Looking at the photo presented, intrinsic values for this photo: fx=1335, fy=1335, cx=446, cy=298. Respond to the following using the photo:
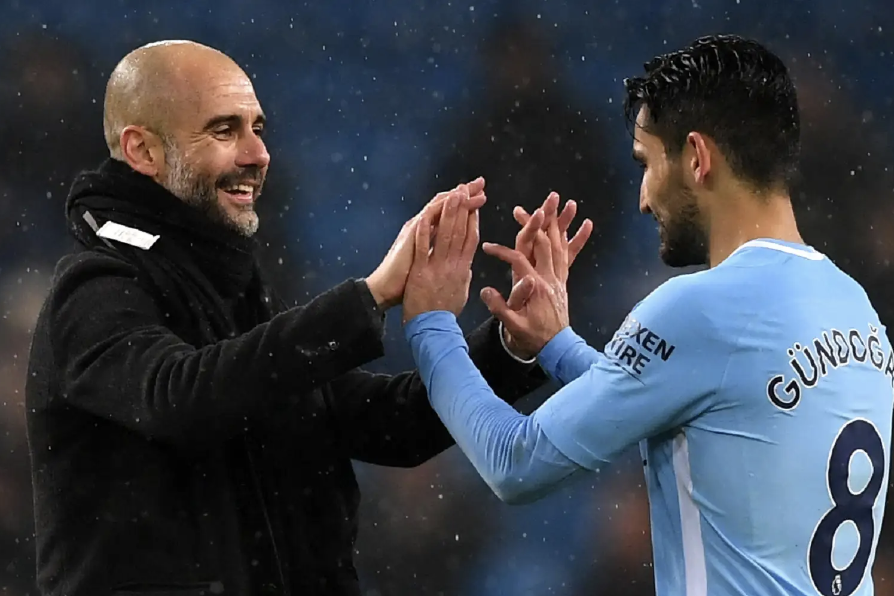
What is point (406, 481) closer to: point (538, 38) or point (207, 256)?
point (538, 38)

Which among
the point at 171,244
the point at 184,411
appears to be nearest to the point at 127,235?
the point at 171,244

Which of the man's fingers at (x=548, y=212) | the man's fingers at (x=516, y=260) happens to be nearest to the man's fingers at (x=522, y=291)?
the man's fingers at (x=516, y=260)

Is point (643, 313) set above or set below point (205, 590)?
above

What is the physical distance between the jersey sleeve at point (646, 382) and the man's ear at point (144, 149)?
717 mm

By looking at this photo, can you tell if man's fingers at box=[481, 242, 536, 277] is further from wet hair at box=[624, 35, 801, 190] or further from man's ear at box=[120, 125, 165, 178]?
man's ear at box=[120, 125, 165, 178]

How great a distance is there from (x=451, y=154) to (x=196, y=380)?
6.33 ft

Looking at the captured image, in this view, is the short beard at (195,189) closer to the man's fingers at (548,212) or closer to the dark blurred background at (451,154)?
the man's fingers at (548,212)

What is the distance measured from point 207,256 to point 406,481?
5.59 feet

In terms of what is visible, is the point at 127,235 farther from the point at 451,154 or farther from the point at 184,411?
the point at 451,154

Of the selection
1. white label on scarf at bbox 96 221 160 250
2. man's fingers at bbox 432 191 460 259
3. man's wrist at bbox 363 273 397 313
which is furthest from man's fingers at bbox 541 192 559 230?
white label on scarf at bbox 96 221 160 250

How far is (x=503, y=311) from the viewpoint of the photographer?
5.86 feet

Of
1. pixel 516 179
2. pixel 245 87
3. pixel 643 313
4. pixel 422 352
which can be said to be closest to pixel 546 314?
pixel 422 352

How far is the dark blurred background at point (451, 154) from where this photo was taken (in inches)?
132

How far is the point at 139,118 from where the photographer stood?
1.90m
